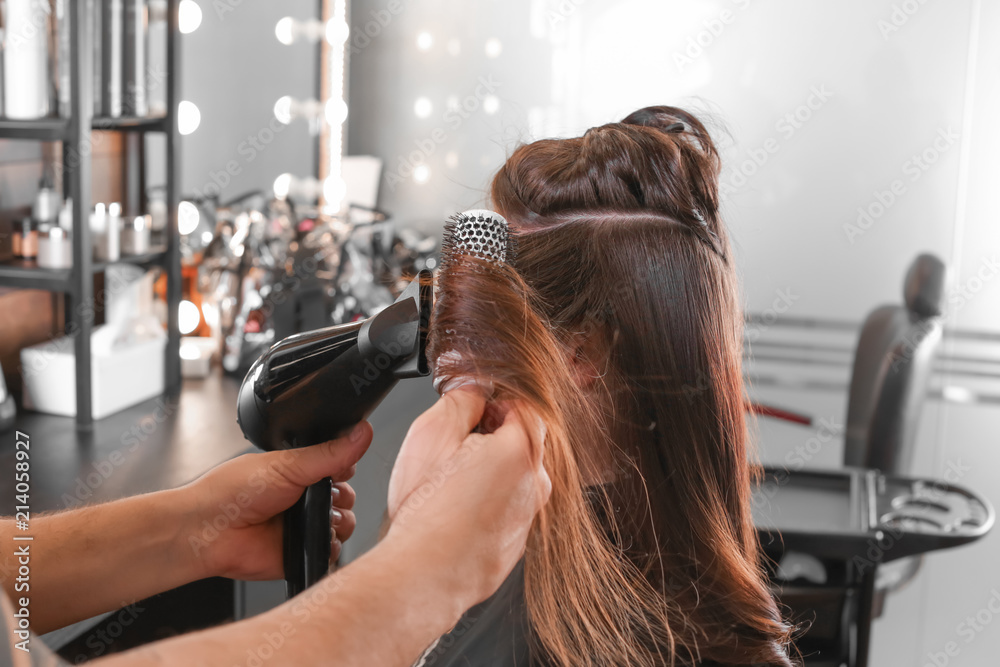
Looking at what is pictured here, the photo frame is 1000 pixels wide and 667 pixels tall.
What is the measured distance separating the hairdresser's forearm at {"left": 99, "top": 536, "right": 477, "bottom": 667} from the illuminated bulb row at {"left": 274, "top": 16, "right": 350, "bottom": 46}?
2.52 meters

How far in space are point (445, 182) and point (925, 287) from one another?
1779 millimetres

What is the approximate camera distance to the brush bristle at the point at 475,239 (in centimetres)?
69

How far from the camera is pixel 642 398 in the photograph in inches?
33.5

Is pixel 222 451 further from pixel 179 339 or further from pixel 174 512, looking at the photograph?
pixel 174 512

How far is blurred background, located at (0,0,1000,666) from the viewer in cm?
163

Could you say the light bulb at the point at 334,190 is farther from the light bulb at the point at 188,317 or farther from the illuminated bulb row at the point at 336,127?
the light bulb at the point at 188,317

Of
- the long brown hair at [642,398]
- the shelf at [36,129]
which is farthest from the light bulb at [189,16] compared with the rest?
the long brown hair at [642,398]

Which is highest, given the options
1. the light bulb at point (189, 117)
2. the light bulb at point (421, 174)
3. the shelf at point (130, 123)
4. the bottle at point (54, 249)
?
the light bulb at point (189, 117)

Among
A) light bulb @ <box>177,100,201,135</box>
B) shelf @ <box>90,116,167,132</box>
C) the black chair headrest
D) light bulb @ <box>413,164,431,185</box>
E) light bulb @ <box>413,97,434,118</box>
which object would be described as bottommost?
the black chair headrest

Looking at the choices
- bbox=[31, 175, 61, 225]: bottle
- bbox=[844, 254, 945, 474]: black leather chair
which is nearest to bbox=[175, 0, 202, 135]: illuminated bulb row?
bbox=[31, 175, 61, 225]: bottle

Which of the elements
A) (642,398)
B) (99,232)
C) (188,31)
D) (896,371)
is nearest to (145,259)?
(99,232)

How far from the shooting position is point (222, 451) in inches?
60.8

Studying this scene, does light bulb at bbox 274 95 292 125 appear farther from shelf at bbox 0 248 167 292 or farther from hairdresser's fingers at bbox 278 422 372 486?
hairdresser's fingers at bbox 278 422 372 486

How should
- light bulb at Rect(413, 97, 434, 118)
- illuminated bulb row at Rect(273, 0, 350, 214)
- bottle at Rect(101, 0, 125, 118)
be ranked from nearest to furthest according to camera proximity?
bottle at Rect(101, 0, 125, 118) → illuminated bulb row at Rect(273, 0, 350, 214) → light bulb at Rect(413, 97, 434, 118)
